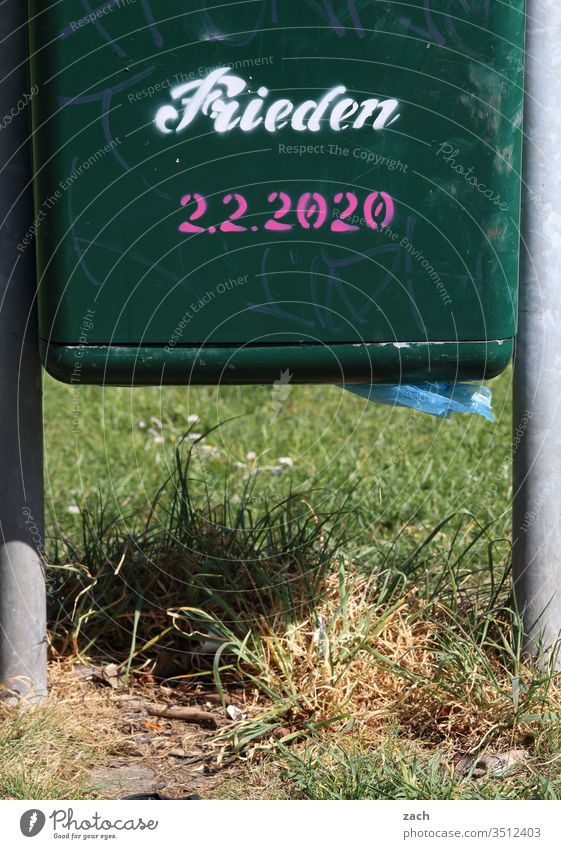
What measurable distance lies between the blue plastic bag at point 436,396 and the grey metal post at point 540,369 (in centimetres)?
11

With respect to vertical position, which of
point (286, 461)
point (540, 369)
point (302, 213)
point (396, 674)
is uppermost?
point (302, 213)

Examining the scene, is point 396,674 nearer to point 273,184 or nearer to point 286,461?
point 273,184

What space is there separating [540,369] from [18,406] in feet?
3.51

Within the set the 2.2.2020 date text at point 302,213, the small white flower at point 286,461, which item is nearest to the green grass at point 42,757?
the 2.2.2020 date text at point 302,213

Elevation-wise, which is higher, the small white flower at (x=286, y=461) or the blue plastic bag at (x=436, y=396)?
the blue plastic bag at (x=436, y=396)

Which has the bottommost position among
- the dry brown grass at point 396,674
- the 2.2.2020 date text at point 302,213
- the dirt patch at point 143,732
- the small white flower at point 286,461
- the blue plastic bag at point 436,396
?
the dirt patch at point 143,732

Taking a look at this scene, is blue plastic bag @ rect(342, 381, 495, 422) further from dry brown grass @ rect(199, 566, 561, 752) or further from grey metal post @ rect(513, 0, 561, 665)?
dry brown grass @ rect(199, 566, 561, 752)

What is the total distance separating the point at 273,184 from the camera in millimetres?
2129

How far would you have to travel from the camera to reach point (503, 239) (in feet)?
7.28

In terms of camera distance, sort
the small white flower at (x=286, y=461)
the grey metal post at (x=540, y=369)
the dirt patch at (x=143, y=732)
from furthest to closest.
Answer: the small white flower at (x=286, y=461)
the grey metal post at (x=540, y=369)
the dirt patch at (x=143, y=732)

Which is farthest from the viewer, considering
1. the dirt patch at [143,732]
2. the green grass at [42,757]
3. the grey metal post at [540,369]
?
the grey metal post at [540,369]

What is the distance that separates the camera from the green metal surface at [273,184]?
2092 millimetres

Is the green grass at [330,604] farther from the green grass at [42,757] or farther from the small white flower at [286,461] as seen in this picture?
the green grass at [42,757]

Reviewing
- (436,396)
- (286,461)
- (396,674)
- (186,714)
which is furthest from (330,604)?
(286,461)
